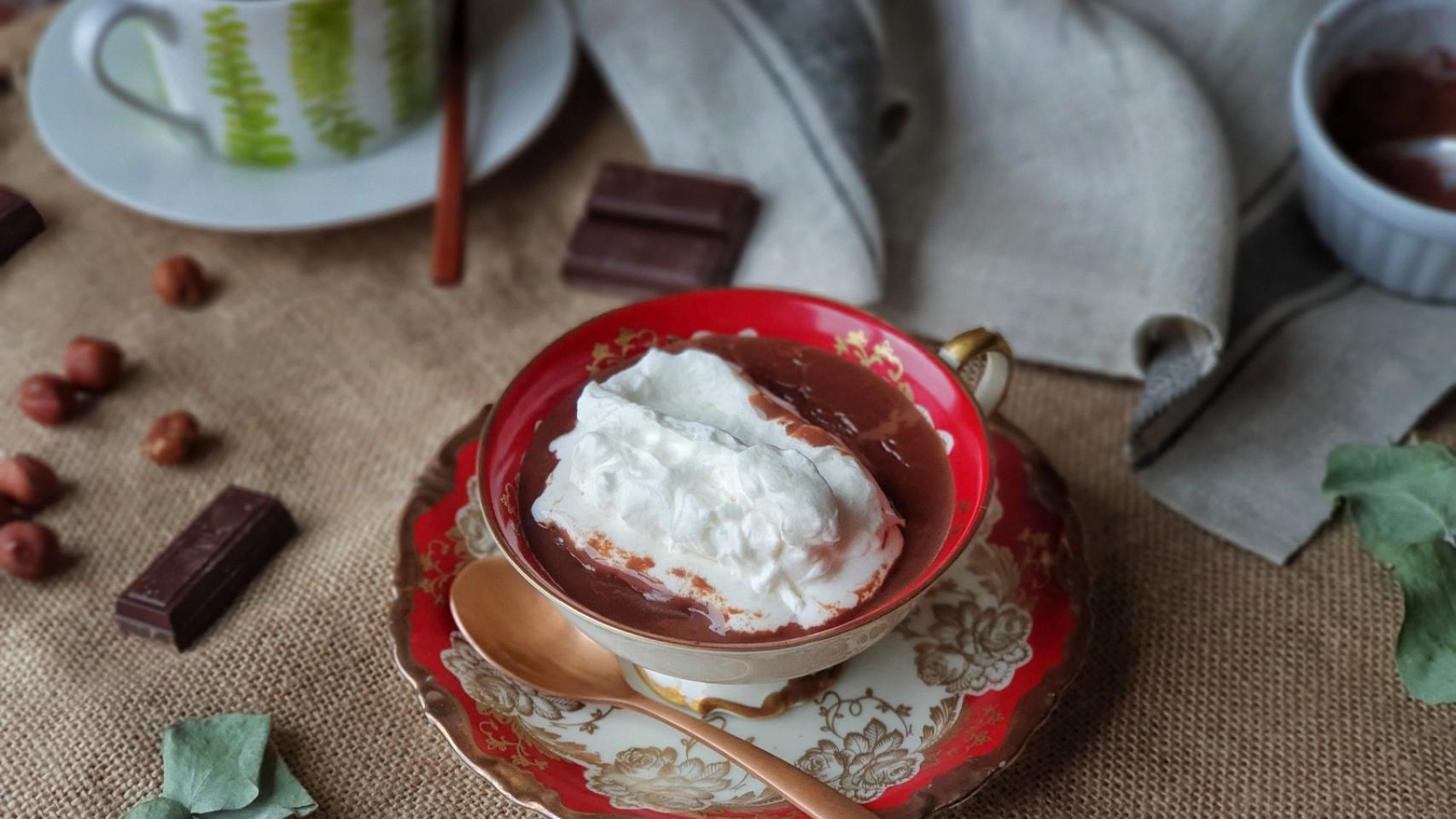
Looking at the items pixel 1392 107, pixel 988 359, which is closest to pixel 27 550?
pixel 988 359

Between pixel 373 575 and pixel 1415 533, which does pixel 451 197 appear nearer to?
pixel 373 575

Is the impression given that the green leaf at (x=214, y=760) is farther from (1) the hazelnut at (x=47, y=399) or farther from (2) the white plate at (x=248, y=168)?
(2) the white plate at (x=248, y=168)

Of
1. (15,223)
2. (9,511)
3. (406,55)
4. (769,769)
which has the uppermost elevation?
(15,223)

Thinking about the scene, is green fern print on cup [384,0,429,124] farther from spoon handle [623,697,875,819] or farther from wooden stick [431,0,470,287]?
spoon handle [623,697,875,819]

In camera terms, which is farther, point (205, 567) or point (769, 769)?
point (205, 567)

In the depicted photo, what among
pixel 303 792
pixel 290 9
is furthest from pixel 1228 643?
pixel 290 9

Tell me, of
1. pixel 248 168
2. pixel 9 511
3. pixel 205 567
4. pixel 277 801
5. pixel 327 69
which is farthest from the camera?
pixel 248 168

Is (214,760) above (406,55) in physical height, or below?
below
